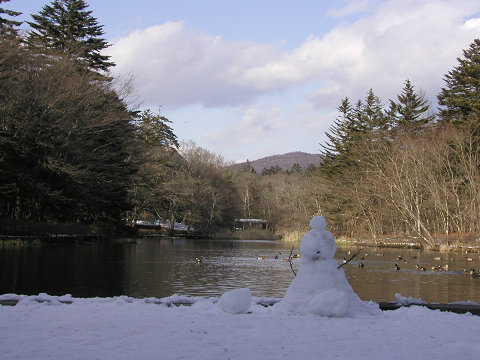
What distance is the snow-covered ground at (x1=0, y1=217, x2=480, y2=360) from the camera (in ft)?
20.2

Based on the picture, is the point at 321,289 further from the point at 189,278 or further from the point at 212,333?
the point at 189,278

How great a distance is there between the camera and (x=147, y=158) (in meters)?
49.2

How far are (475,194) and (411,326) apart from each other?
32.3 meters

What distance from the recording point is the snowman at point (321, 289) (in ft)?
28.0

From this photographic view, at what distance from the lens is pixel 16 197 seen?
32625 mm

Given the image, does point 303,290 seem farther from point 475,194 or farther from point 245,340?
point 475,194

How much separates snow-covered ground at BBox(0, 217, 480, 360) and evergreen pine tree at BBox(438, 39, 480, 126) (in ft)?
138

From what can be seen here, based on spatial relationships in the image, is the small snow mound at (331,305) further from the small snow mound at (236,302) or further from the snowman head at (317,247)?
the small snow mound at (236,302)

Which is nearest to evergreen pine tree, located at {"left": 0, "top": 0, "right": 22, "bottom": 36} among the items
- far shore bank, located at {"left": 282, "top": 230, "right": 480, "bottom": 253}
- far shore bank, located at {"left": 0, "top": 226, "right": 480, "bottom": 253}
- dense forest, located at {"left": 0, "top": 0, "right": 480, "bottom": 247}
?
dense forest, located at {"left": 0, "top": 0, "right": 480, "bottom": 247}

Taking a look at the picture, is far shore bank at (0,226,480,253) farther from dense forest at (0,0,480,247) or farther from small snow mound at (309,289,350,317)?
small snow mound at (309,289,350,317)

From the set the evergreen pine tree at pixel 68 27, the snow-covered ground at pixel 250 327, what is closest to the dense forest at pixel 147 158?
the evergreen pine tree at pixel 68 27

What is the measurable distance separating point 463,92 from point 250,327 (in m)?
53.0

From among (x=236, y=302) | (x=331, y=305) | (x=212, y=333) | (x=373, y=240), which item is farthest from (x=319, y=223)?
(x=373, y=240)

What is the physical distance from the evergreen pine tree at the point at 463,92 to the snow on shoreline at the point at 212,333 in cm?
4298
